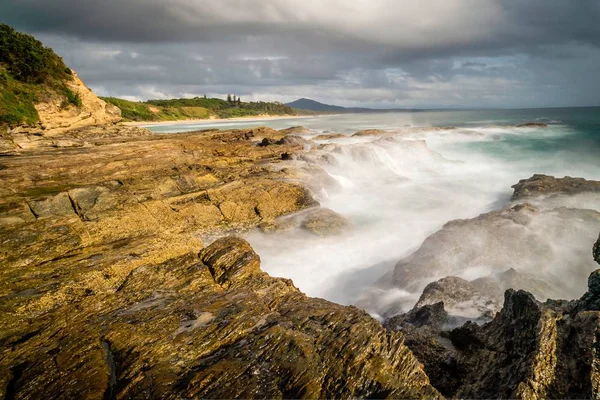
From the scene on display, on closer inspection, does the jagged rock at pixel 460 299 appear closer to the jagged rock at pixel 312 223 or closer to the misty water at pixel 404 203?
the misty water at pixel 404 203

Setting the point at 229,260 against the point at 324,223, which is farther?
the point at 324,223

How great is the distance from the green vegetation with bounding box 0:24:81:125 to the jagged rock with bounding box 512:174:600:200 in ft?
126

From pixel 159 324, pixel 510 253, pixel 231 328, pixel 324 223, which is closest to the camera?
pixel 231 328

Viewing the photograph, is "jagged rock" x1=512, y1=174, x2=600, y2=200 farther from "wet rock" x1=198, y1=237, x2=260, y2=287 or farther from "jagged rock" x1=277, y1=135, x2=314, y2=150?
"jagged rock" x1=277, y1=135, x2=314, y2=150

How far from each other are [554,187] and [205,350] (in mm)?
18419

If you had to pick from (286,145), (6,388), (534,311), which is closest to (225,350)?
(6,388)

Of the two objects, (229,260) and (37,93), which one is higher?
(37,93)

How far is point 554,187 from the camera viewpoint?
16.3 meters

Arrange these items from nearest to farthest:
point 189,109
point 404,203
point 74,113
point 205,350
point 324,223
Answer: point 205,350 → point 324,223 → point 404,203 → point 74,113 → point 189,109

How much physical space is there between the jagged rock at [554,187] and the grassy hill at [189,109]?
3818 inches

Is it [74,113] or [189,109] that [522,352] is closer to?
[74,113]

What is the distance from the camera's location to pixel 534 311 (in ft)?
17.4

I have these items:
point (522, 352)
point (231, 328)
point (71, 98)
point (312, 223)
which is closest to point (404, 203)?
point (312, 223)

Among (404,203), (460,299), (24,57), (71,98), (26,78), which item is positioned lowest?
(404,203)
